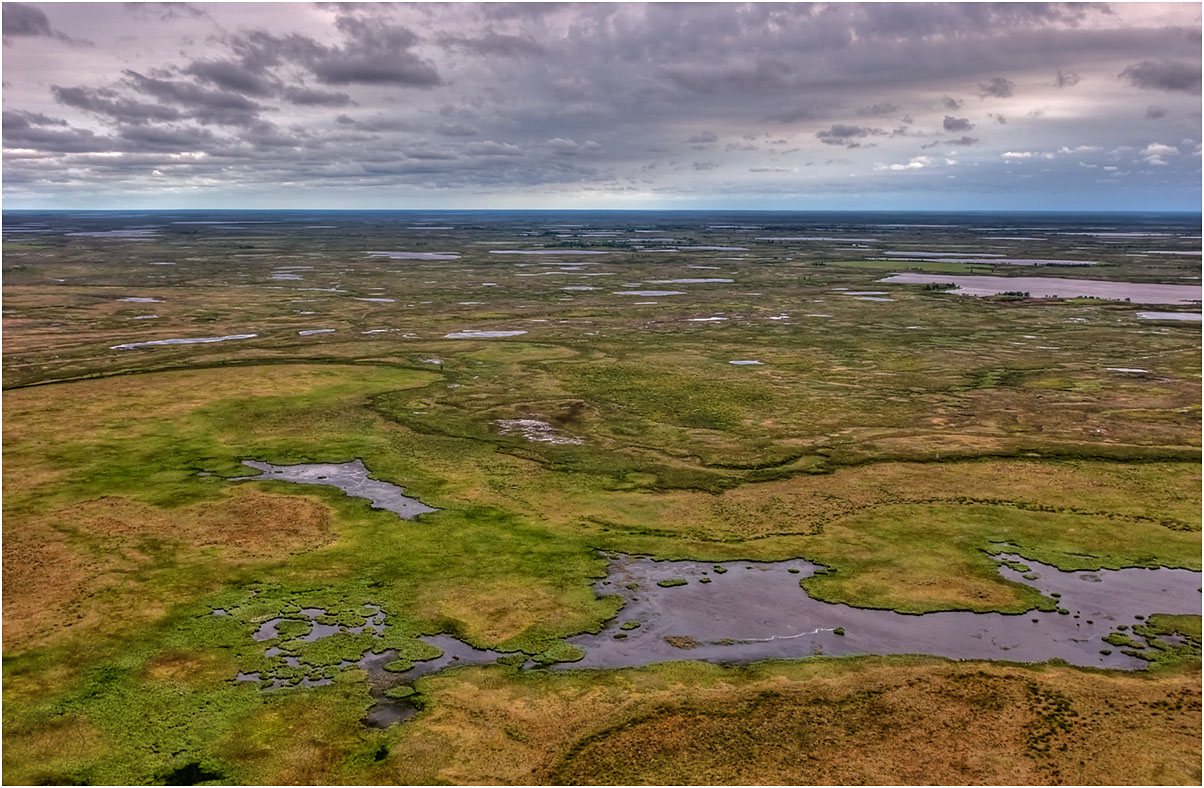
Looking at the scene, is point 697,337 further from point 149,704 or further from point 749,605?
point 149,704

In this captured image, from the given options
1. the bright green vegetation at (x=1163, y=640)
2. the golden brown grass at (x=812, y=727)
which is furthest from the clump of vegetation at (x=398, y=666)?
the bright green vegetation at (x=1163, y=640)

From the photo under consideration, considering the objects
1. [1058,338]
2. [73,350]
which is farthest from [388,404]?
[1058,338]

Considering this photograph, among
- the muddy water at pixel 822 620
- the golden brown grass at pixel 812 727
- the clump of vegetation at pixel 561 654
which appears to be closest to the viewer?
the golden brown grass at pixel 812 727

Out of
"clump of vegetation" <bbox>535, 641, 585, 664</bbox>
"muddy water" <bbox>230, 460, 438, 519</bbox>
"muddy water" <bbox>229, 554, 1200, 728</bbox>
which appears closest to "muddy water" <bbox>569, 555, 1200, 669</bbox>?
"muddy water" <bbox>229, 554, 1200, 728</bbox>

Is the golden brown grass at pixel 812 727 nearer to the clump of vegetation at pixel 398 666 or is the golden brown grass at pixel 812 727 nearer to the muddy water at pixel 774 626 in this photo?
the muddy water at pixel 774 626

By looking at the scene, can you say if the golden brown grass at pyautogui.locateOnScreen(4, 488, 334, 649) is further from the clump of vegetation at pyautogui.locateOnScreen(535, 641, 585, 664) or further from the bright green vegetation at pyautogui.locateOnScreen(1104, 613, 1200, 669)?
the bright green vegetation at pyautogui.locateOnScreen(1104, 613, 1200, 669)

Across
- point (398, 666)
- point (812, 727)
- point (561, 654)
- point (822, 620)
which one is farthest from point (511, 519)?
point (812, 727)
